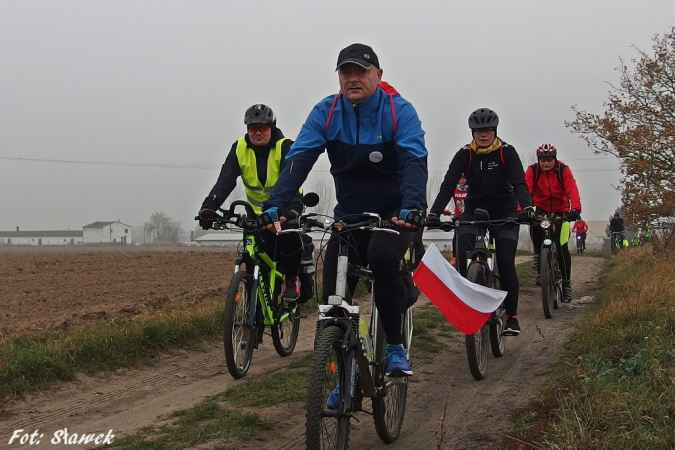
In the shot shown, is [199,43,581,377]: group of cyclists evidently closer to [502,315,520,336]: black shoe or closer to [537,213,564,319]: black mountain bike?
[502,315,520,336]: black shoe

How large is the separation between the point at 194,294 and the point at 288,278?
193 inches

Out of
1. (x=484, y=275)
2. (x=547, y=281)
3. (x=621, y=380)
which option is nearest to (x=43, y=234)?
(x=547, y=281)

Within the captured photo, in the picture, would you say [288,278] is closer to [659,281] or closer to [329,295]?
[329,295]

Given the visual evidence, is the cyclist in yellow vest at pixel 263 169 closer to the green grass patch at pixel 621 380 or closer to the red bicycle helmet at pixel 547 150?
the green grass patch at pixel 621 380

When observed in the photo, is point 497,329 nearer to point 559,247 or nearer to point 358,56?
point 358,56

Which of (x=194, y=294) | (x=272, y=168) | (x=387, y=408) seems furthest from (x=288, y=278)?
(x=194, y=294)

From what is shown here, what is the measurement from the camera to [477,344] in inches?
273

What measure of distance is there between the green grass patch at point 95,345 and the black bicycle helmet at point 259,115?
7.97 ft

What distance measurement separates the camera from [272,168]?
7.64m

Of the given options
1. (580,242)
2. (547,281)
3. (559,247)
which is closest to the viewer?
(547,281)

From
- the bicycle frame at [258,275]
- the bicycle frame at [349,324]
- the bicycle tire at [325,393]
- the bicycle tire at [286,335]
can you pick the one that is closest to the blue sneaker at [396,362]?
the bicycle frame at [349,324]

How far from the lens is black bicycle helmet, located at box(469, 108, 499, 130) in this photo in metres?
8.03

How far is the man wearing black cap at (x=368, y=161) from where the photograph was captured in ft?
15.1

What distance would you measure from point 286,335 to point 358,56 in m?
4.16
